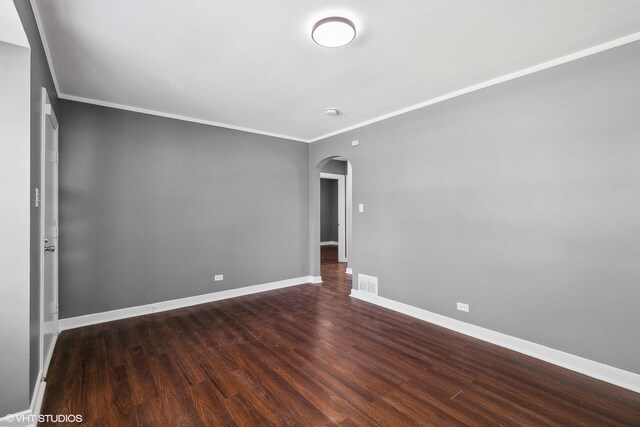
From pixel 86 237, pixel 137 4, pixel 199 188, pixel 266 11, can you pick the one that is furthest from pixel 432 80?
pixel 86 237

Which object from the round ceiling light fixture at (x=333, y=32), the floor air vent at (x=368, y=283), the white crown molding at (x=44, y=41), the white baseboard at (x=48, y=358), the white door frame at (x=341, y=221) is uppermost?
the white crown molding at (x=44, y=41)

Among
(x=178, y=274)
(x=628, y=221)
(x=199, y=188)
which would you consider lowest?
(x=178, y=274)

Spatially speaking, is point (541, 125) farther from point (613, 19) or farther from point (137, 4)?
point (137, 4)

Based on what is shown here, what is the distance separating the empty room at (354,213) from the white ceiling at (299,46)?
0.08 feet

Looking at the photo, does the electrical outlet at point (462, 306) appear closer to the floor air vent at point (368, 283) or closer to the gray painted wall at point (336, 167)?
the floor air vent at point (368, 283)

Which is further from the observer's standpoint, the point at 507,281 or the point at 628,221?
the point at 507,281

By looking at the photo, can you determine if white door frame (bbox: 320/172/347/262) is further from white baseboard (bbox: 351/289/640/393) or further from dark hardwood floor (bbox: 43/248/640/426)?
dark hardwood floor (bbox: 43/248/640/426)

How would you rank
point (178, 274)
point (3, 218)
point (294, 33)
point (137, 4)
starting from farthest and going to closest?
point (178, 274), point (294, 33), point (137, 4), point (3, 218)

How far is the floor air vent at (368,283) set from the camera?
14.4 feet

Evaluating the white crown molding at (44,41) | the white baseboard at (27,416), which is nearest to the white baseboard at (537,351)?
the white baseboard at (27,416)

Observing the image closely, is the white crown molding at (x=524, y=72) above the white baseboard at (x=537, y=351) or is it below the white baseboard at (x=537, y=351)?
above

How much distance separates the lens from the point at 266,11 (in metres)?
2.02

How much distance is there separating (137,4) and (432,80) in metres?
2.67

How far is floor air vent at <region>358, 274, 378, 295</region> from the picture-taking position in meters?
4.39
